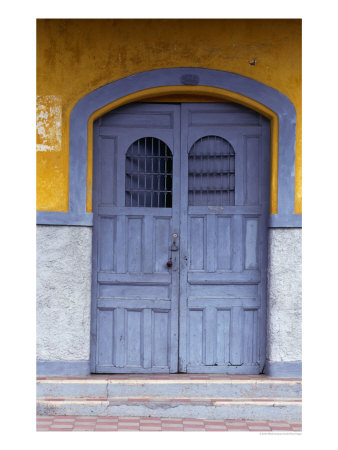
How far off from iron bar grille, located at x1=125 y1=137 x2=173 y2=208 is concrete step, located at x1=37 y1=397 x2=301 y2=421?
5.86 ft

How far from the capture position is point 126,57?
235 inches

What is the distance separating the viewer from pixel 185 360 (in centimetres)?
612

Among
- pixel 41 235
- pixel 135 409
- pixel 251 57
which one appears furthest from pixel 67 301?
pixel 251 57

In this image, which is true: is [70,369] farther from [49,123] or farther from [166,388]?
[49,123]

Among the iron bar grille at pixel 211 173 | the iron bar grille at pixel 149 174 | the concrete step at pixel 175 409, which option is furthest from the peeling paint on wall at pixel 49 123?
the concrete step at pixel 175 409

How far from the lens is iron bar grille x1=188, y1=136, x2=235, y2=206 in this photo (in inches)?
243

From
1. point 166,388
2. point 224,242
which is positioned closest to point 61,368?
point 166,388

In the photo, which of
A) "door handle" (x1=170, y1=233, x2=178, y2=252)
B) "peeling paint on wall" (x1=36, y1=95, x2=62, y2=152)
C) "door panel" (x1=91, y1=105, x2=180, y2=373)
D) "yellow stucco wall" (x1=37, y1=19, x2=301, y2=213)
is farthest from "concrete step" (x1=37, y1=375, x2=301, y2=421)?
"peeling paint on wall" (x1=36, y1=95, x2=62, y2=152)

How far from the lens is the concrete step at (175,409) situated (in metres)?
5.68

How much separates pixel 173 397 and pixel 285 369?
1.04 metres

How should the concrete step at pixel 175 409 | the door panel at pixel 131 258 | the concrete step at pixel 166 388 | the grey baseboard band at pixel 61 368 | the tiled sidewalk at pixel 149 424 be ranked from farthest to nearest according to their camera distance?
the door panel at pixel 131 258, the grey baseboard band at pixel 61 368, the concrete step at pixel 166 388, the concrete step at pixel 175 409, the tiled sidewalk at pixel 149 424

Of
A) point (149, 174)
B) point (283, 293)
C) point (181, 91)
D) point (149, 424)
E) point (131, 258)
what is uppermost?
point (181, 91)

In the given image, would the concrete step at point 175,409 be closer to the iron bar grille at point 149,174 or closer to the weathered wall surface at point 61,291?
the weathered wall surface at point 61,291

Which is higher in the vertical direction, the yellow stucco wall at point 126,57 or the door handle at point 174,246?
the yellow stucco wall at point 126,57
